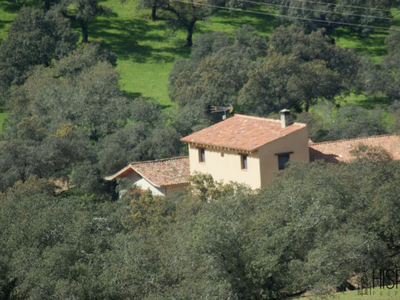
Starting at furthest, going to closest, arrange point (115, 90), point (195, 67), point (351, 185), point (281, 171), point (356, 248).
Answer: point (195, 67)
point (115, 90)
point (281, 171)
point (351, 185)
point (356, 248)

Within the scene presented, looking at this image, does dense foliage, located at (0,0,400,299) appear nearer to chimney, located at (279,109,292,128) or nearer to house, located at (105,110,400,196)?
house, located at (105,110,400,196)

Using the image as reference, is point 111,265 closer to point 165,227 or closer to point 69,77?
point 165,227

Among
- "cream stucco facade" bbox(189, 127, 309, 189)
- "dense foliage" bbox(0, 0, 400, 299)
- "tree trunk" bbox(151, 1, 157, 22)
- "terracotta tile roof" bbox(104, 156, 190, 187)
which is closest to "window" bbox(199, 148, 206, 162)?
"cream stucco facade" bbox(189, 127, 309, 189)

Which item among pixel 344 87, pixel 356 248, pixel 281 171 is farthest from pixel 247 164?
pixel 344 87

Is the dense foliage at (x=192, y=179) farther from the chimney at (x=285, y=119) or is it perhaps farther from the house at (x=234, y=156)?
the chimney at (x=285, y=119)

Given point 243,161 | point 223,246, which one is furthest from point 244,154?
point 223,246

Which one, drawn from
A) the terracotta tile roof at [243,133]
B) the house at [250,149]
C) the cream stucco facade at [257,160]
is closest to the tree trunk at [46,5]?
the terracotta tile roof at [243,133]
